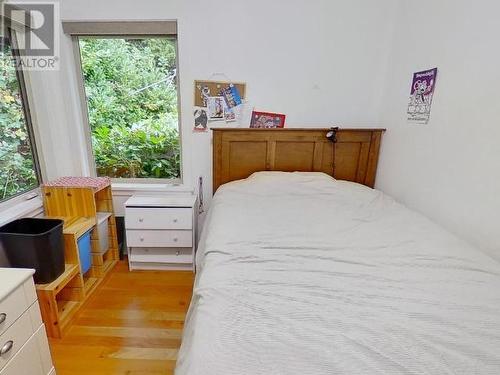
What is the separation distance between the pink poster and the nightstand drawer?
73.4 inches

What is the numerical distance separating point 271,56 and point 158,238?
173 centimetres

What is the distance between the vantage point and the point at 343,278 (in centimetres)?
107

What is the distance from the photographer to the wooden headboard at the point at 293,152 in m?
2.33

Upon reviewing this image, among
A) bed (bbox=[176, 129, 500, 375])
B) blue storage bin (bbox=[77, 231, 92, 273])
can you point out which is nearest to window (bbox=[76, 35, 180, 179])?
blue storage bin (bbox=[77, 231, 92, 273])

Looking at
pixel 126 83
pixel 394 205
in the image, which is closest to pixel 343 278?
pixel 394 205

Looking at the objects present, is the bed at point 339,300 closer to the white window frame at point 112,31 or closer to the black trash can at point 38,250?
the black trash can at point 38,250

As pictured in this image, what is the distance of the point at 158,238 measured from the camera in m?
2.22

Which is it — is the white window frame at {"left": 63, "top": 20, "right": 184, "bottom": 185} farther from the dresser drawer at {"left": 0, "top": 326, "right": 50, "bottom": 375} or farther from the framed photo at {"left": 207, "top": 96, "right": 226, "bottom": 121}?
the dresser drawer at {"left": 0, "top": 326, "right": 50, "bottom": 375}

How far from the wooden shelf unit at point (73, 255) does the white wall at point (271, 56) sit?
0.41 metres

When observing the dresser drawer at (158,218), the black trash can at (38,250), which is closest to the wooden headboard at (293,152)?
the dresser drawer at (158,218)

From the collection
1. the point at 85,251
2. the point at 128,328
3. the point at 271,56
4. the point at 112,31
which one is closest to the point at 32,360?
the point at 128,328

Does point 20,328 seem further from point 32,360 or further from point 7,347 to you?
point 32,360

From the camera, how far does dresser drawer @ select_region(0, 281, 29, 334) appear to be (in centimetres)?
102

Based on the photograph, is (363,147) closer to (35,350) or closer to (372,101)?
(372,101)
